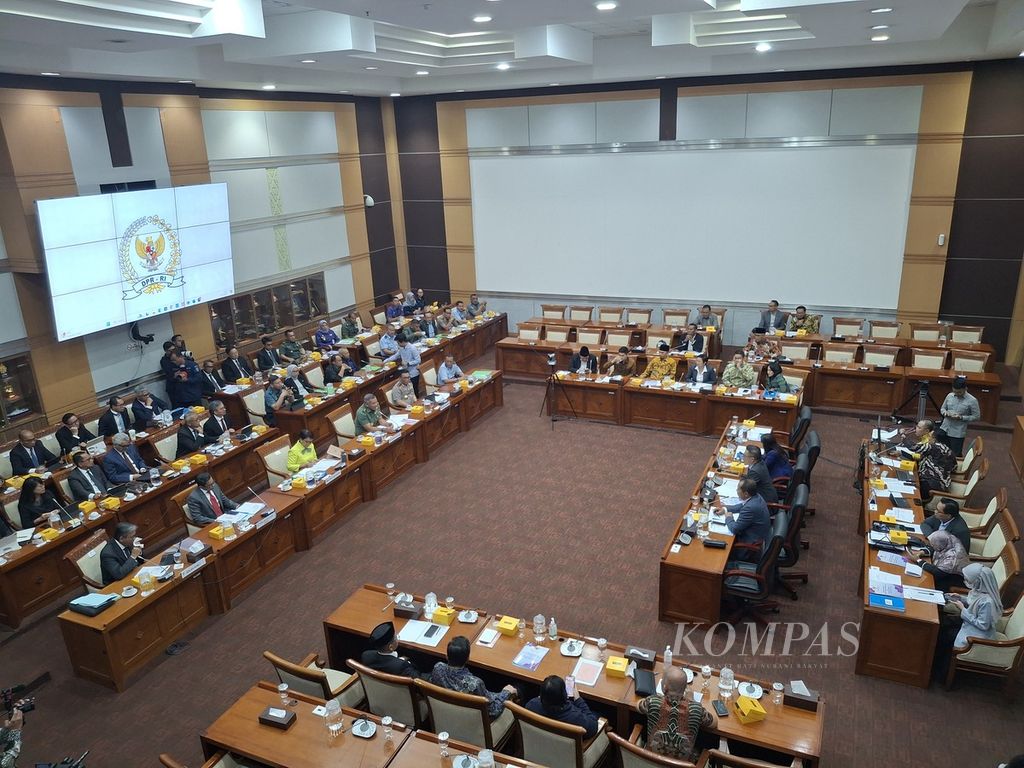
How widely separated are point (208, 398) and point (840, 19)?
33.9 ft

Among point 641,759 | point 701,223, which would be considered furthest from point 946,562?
point 701,223

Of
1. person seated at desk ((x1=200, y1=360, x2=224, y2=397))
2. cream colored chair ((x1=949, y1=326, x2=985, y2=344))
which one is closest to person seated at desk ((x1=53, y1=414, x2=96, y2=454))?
person seated at desk ((x1=200, y1=360, x2=224, y2=397))

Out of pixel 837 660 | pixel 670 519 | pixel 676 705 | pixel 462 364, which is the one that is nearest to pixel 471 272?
pixel 462 364

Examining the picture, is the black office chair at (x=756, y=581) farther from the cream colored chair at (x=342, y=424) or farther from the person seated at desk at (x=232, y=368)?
the person seated at desk at (x=232, y=368)

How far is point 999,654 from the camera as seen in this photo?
5.82 metres

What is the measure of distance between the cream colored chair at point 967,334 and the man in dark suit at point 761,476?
7.04 m

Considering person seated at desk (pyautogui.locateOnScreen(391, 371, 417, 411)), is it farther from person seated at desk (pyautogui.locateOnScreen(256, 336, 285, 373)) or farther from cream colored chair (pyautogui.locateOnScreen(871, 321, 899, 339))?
cream colored chair (pyautogui.locateOnScreen(871, 321, 899, 339))

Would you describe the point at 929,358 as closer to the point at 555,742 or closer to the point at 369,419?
the point at 369,419

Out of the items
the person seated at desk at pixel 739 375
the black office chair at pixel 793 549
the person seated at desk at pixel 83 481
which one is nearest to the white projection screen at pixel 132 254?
the person seated at desk at pixel 83 481

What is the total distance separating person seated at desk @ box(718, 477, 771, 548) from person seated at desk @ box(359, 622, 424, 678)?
335cm

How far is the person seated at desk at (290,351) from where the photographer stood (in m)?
13.4

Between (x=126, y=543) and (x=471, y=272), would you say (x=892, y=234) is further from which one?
(x=126, y=543)

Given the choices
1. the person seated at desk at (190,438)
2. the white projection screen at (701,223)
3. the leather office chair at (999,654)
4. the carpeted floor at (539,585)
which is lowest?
the carpeted floor at (539,585)

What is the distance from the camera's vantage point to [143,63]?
396 inches
